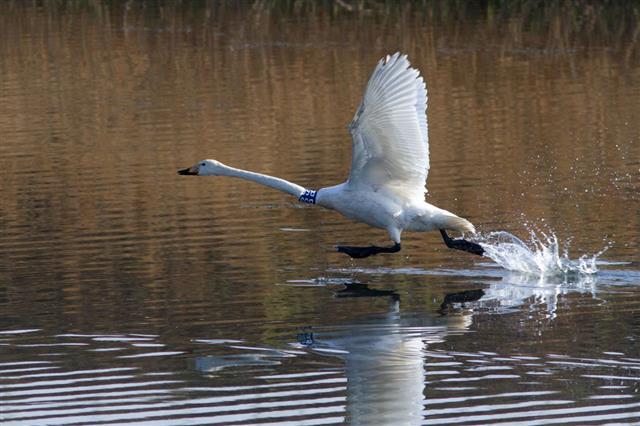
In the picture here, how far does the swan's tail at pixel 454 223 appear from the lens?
11.0 meters

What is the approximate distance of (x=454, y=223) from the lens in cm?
1107

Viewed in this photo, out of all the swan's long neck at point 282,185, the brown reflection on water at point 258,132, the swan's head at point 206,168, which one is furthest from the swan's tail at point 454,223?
the swan's head at point 206,168

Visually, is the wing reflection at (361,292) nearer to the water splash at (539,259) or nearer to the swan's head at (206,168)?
the water splash at (539,259)

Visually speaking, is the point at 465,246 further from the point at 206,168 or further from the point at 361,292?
the point at 206,168

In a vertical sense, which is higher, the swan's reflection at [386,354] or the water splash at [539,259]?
the water splash at [539,259]

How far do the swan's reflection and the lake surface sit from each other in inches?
0.9

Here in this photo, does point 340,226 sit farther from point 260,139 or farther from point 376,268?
point 260,139

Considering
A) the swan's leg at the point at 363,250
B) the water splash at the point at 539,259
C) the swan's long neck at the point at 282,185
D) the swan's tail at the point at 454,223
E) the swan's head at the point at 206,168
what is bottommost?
Result: the water splash at the point at 539,259

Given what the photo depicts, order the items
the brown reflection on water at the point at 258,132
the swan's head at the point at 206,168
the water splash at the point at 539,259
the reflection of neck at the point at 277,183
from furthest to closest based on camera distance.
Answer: the brown reflection on water at the point at 258,132
the swan's head at the point at 206,168
the reflection of neck at the point at 277,183
the water splash at the point at 539,259

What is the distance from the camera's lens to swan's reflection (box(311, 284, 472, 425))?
7.56 metres

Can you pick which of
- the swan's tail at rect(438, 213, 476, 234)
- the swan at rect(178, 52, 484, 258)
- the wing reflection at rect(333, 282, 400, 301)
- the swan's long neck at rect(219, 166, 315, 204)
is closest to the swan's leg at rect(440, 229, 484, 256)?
the swan at rect(178, 52, 484, 258)

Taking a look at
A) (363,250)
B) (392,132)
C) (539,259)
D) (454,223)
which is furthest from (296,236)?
(539,259)

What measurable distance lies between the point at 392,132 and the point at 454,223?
824mm

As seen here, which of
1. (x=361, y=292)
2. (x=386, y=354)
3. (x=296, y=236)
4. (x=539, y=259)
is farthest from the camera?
(x=296, y=236)
